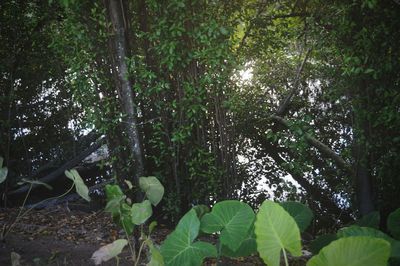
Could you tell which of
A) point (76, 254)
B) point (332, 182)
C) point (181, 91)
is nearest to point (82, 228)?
point (76, 254)

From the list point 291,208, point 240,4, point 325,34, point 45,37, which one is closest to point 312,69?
point 325,34

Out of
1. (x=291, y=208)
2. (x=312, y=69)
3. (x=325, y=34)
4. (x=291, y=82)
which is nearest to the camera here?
(x=291, y=208)

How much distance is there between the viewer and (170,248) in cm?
208

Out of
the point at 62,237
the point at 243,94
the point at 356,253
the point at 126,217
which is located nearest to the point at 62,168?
the point at 62,237

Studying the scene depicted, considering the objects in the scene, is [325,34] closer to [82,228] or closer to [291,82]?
[291,82]

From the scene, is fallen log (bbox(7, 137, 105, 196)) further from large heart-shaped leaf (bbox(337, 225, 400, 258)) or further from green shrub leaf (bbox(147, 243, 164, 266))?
large heart-shaped leaf (bbox(337, 225, 400, 258))

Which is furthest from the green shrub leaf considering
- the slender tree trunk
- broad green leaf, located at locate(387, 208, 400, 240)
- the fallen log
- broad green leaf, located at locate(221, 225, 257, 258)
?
the fallen log

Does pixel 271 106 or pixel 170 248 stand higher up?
pixel 271 106

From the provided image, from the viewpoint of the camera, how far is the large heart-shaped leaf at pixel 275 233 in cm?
151

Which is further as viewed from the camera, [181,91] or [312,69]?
[312,69]

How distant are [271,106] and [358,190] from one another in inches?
50.8

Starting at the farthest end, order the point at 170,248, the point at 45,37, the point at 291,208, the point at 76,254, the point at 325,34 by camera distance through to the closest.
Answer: the point at 45,37 < the point at 325,34 < the point at 76,254 < the point at 291,208 < the point at 170,248

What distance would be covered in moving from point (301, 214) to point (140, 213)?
1039 mm

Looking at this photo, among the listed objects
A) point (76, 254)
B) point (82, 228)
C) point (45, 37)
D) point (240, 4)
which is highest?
point (45, 37)
